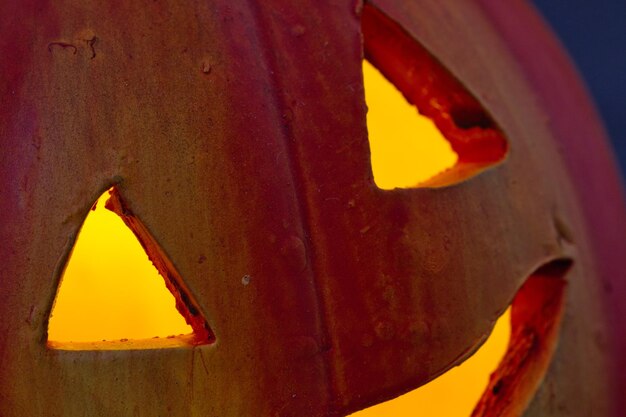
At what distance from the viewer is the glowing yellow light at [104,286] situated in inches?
25.9

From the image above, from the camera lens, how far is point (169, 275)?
62cm

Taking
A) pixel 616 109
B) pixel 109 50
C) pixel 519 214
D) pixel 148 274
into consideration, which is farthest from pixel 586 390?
pixel 616 109

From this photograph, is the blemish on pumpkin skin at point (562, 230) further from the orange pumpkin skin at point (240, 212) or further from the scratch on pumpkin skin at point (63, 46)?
the scratch on pumpkin skin at point (63, 46)

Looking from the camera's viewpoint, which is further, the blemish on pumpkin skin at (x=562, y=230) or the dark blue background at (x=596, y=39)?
the dark blue background at (x=596, y=39)

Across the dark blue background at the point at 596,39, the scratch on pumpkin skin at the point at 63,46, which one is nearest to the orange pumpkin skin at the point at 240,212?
the scratch on pumpkin skin at the point at 63,46

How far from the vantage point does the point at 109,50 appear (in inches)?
23.9

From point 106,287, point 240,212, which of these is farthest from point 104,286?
point 240,212

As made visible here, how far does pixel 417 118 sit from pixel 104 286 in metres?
0.34

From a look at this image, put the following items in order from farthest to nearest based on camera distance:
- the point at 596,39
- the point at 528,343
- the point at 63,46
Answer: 1. the point at 596,39
2. the point at 528,343
3. the point at 63,46

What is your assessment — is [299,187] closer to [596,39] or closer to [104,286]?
[104,286]

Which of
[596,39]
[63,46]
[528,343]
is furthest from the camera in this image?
[596,39]

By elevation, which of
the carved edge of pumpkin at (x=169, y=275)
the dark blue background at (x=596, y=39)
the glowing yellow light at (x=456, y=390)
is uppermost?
the dark blue background at (x=596, y=39)

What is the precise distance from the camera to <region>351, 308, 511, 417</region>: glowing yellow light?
0.73 metres

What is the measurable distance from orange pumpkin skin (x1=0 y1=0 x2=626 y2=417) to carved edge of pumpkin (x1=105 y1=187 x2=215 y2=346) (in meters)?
0.01
